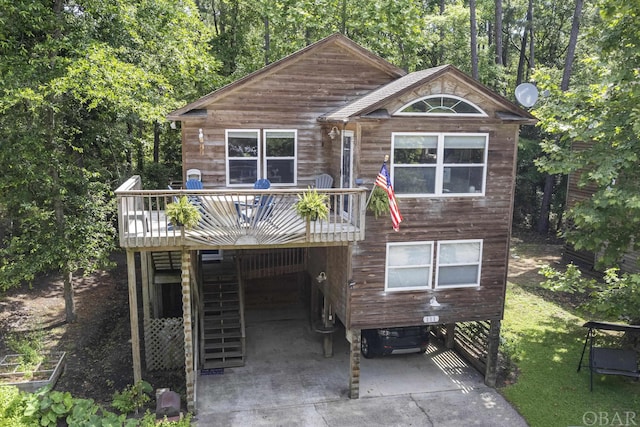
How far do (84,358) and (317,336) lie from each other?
6.56 meters

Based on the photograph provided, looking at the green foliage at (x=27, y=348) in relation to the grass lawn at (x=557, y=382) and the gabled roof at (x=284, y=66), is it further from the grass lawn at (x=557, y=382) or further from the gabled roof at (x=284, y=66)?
the grass lawn at (x=557, y=382)

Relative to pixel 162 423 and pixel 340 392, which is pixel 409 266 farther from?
pixel 162 423

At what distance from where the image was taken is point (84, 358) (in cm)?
1390

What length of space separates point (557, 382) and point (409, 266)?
15.8ft

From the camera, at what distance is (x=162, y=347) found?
1349cm

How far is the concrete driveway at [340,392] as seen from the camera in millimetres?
11039

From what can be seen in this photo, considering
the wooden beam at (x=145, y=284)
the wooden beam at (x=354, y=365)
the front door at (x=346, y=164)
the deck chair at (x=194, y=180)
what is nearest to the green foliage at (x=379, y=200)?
the front door at (x=346, y=164)

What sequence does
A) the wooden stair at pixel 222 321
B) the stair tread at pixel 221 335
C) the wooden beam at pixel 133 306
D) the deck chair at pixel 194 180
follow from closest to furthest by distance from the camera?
1. the wooden beam at pixel 133 306
2. the deck chair at pixel 194 180
3. the wooden stair at pixel 222 321
4. the stair tread at pixel 221 335

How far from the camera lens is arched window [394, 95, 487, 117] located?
11.0m

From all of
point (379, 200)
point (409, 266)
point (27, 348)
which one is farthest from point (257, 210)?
point (27, 348)

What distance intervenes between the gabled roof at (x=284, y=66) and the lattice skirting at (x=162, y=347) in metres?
5.61

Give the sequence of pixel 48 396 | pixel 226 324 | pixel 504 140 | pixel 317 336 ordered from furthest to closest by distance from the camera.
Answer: pixel 317 336 < pixel 226 324 < pixel 504 140 < pixel 48 396

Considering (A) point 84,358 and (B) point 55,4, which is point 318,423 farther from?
(B) point 55,4

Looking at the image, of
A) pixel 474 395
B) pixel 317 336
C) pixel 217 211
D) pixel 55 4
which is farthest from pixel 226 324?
pixel 55 4
